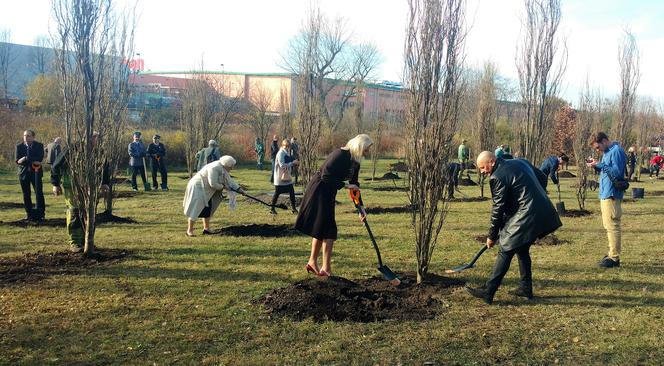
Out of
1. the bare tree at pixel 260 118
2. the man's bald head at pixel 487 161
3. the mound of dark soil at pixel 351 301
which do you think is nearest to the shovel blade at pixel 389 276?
the mound of dark soil at pixel 351 301

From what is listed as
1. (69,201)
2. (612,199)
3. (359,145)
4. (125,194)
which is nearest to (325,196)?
(359,145)

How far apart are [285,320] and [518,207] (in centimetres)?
261

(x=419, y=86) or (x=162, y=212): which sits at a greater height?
(x=419, y=86)

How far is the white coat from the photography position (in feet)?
29.4

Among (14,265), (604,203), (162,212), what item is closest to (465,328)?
(604,203)

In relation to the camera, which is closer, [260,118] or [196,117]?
[196,117]

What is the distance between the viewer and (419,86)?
5898mm

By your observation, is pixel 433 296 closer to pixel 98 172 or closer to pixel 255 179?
pixel 98 172

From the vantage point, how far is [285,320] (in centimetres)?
497

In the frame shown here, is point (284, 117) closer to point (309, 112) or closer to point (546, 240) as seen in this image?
point (309, 112)

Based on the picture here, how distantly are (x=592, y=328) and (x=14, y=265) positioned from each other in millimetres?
6890

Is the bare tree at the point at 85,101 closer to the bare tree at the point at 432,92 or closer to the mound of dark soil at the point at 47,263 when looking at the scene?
the mound of dark soil at the point at 47,263

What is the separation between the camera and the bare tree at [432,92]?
19.1 ft

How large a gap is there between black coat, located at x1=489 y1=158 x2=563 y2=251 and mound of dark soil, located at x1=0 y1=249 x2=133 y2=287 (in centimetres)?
512
